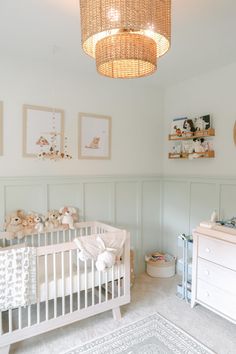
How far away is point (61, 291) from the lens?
1.96 meters

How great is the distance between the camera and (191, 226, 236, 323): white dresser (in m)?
2.07

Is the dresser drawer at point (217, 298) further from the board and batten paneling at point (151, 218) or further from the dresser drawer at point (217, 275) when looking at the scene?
the board and batten paneling at point (151, 218)

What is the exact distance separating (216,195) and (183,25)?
5.52 feet

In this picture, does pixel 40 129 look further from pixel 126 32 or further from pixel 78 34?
pixel 126 32

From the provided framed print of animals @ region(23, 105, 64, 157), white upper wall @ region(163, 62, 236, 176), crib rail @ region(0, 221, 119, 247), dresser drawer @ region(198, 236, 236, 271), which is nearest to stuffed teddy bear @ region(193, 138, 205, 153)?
white upper wall @ region(163, 62, 236, 176)

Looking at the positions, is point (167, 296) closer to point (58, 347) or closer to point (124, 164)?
point (58, 347)

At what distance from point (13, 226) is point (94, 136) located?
127 cm

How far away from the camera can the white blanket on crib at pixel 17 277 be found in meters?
1.68

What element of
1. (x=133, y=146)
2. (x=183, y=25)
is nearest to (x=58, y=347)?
(x=133, y=146)

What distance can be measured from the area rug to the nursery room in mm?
12

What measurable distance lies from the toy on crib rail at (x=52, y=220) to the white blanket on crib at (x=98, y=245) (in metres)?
0.63

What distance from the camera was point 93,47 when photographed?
1396 mm

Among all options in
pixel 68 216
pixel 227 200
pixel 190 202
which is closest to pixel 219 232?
pixel 227 200

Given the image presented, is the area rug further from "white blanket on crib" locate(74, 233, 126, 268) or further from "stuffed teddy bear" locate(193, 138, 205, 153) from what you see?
"stuffed teddy bear" locate(193, 138, 205, 153)
